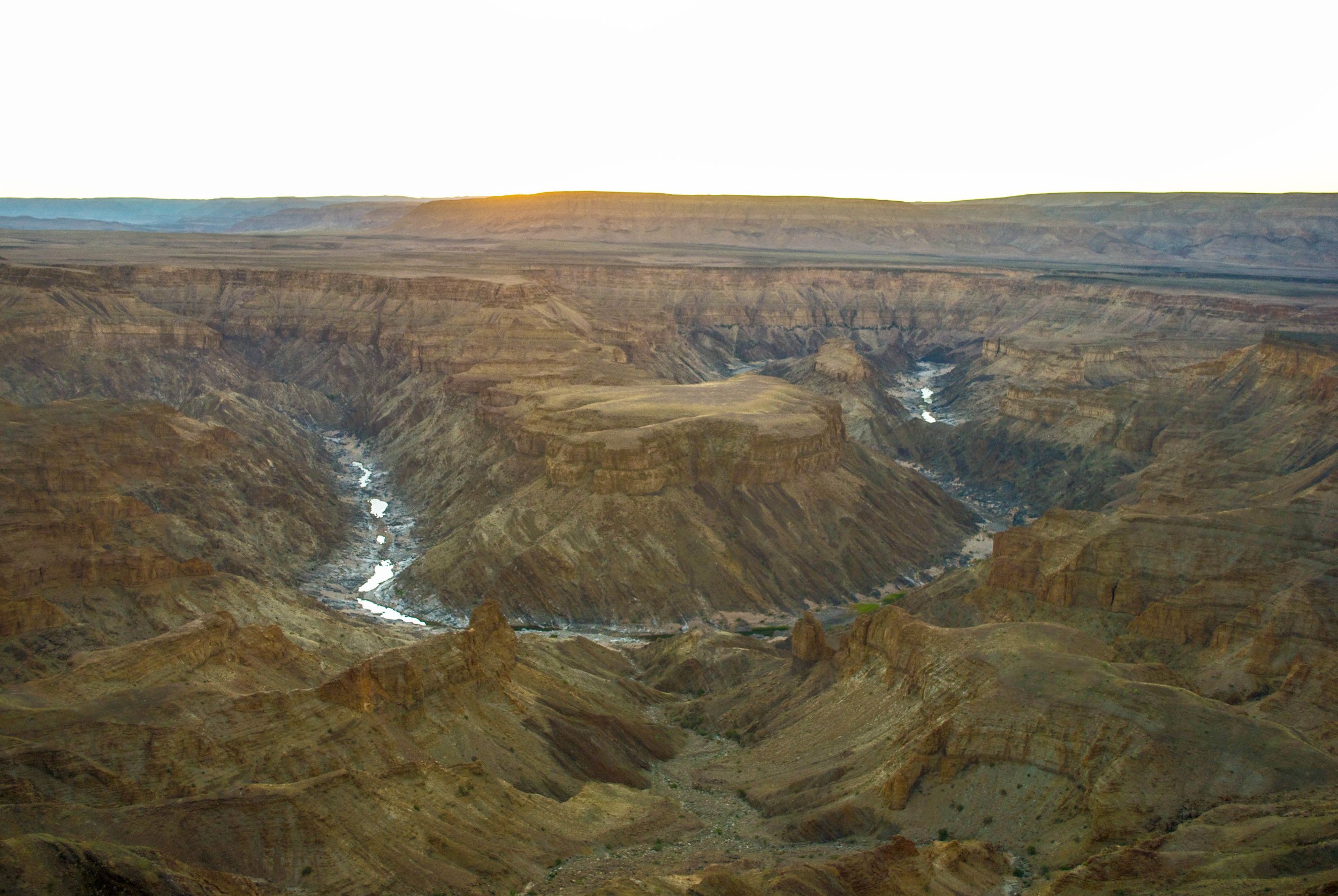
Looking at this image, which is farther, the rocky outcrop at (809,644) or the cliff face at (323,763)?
the rocky outcrop at (809,644)

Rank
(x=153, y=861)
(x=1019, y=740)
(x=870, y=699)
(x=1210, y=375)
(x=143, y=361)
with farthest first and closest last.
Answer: (x=143, y=361) < (x=1210, y=375) < (x=870, y=699) < (x=1019, y=740) < (x=153, y=861)

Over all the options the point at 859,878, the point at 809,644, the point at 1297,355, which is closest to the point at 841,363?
the point at 1297,355

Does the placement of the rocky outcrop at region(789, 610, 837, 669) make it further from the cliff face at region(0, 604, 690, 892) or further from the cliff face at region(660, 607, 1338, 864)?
the cliff face at region(0, 604, 690, 892)

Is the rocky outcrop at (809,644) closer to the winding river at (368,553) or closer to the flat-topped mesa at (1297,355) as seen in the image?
the winding river at (368,553)

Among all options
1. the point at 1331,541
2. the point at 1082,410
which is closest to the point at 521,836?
the point at 1331,541

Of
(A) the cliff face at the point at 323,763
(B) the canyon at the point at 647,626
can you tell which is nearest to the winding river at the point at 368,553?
(B) the canyon at the point at 647,626

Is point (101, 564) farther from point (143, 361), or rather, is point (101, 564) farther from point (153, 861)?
point (143, 361)

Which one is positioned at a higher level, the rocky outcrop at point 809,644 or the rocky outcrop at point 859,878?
the rocky outcrop at point 859,878

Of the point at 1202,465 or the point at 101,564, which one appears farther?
the point at 1202,465
